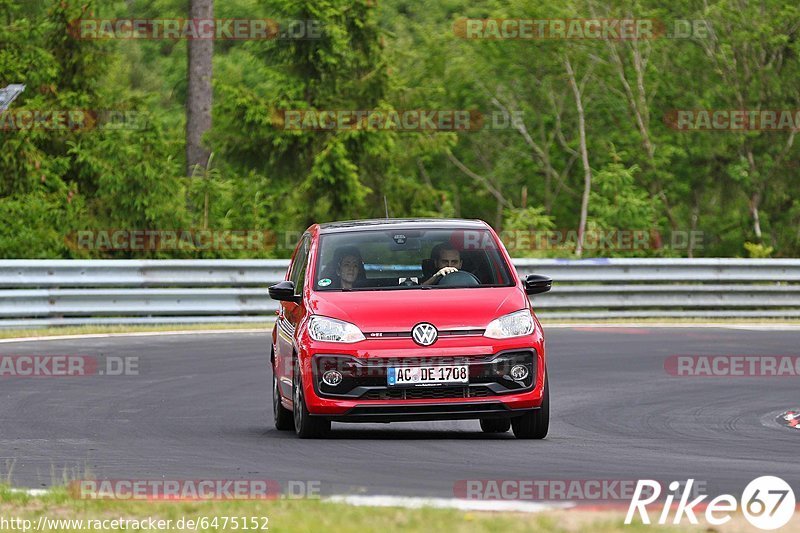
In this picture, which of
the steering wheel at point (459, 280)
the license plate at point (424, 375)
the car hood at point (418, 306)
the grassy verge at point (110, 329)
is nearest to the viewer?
the license plate at point (424, 375)

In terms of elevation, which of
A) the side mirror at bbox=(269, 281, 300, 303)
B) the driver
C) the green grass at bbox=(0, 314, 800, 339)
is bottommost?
the green grass at bbox=(0, 314, 800, 339)

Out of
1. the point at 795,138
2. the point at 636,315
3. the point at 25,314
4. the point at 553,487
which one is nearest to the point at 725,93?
the point at 795,138

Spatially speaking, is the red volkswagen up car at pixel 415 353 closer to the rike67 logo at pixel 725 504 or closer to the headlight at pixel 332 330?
the headlight at pixel 332 330

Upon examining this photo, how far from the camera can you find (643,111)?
46.8m

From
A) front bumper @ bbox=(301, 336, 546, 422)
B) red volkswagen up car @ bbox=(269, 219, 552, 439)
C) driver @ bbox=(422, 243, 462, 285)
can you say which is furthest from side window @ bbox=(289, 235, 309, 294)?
front bumper @ bbox=(301, 336, 546, 422)

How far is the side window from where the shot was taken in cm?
1268

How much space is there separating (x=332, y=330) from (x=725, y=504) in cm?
419

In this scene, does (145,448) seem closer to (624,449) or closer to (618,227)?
(624,449)

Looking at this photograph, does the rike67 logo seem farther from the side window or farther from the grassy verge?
the grassy verge

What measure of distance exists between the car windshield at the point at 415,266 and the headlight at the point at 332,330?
0.52m

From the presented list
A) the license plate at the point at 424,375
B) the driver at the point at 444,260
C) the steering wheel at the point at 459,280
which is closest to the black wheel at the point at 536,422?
the license plate at the point at 424,375

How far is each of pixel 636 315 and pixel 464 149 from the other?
91.9ft

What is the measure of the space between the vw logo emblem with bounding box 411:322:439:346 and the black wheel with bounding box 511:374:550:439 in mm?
894

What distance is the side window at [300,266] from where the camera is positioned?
41.6 feet
